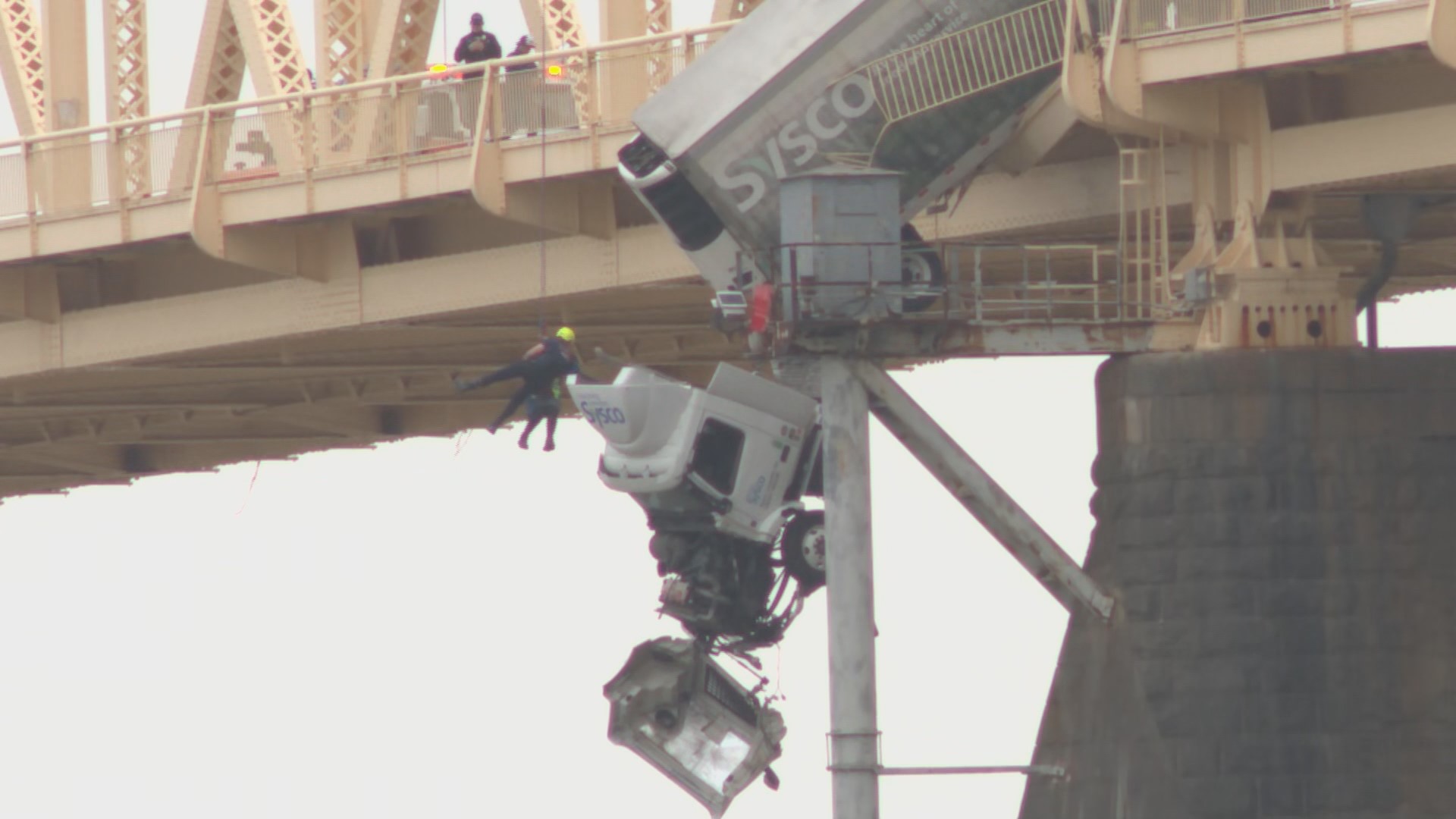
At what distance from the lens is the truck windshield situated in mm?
48188

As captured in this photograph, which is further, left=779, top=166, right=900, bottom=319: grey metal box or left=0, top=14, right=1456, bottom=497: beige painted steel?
left=0, top=14, right=1456, bottom=497: beige painted steel

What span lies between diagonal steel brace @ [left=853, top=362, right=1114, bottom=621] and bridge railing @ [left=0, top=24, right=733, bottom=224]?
727 cm

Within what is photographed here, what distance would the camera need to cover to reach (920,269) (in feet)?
153

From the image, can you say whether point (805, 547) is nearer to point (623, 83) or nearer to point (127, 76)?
point (623, 83)

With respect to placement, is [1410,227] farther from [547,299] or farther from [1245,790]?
[547,299]

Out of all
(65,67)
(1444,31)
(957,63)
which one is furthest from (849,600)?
(65,67)

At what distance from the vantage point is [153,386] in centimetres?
6931

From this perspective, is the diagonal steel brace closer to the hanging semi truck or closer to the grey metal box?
the grey metal box

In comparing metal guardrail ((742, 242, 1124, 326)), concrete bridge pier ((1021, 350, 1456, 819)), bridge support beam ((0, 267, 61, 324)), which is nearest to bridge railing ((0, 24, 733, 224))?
bridge support beam ((0, 267, 61, 324))

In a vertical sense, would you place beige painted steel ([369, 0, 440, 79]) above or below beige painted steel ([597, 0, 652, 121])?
above

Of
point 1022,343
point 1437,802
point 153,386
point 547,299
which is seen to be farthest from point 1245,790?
point 153,386

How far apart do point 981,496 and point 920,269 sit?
7.95 feet

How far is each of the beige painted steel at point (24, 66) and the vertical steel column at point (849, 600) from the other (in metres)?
20.9

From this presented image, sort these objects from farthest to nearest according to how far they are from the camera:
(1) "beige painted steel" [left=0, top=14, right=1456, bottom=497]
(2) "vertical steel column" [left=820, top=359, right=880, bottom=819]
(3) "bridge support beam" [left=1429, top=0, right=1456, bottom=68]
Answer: (1) "beige painted steel" [left=0, top=14, right=1456, bottom=497], (2) "vertical steel column" [left=820, top=359, right=880, bottom=819], (3) "bridge support beam" [left=1429, top=0, right=1456, bottom=68]
